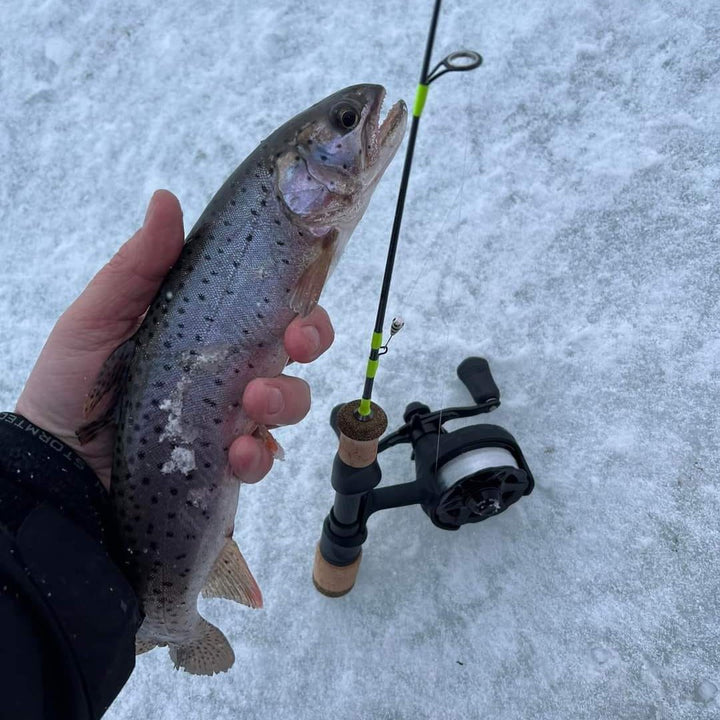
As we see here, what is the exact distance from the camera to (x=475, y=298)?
318cm

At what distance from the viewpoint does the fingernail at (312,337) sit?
1.97 m

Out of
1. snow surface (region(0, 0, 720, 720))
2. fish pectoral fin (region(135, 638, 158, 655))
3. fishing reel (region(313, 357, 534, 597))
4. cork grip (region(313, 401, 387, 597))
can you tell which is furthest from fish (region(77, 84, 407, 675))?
snow surface (region(0, 0, 720, 720))

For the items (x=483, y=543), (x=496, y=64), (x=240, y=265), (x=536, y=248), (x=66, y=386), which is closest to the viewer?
(x=240, y=265)

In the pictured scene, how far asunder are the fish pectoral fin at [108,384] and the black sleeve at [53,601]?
0.53ft

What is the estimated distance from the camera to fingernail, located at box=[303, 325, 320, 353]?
1.97 m

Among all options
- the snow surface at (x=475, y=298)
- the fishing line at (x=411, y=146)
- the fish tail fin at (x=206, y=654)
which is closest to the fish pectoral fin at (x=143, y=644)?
the fish tail fin at (x=206, y=654)

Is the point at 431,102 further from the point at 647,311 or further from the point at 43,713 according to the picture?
the point at 43,713

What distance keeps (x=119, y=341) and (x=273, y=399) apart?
2.70 feet

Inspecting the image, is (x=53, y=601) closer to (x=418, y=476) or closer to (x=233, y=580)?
(x=233, y=580)

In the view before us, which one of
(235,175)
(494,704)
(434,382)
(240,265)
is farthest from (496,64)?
(494,704)

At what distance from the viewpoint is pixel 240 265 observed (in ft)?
6.41

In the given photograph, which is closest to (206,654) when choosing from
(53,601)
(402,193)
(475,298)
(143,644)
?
(143,644)

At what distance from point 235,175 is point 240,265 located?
357 mm

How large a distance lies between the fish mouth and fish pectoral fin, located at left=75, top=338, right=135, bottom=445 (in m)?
1.05
